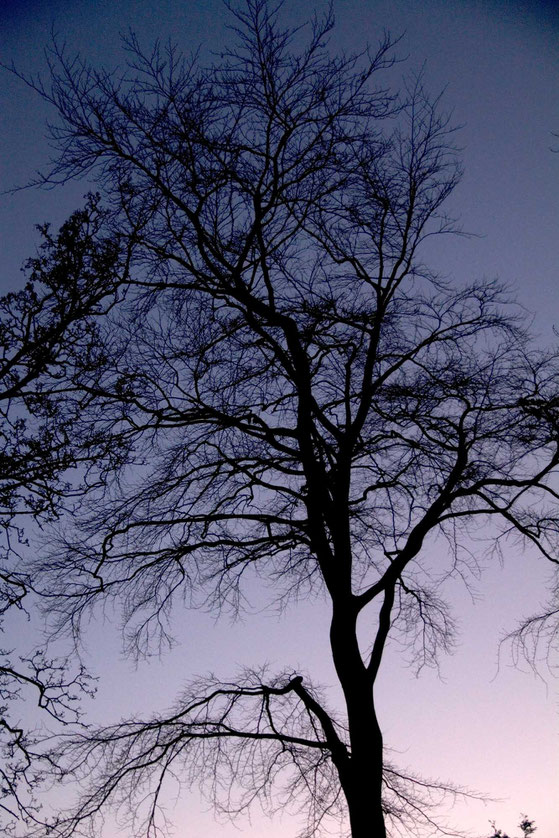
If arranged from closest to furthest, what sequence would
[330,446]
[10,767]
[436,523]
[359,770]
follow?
1. [10,767]
2. [359,770]
3. [436,523]
4. [330,446]

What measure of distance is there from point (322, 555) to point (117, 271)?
345cm

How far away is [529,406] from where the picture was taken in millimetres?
8188

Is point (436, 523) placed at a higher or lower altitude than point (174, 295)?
lower

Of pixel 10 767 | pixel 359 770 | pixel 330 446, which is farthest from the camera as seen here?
pixel 330 446

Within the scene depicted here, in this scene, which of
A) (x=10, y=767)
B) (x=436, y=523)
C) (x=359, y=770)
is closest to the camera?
(x=10, y=767)

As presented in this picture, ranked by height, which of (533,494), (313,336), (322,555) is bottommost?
(322,555)

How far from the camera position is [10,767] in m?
6.52

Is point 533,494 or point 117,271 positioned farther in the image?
point 533,494

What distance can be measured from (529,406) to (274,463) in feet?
9.11

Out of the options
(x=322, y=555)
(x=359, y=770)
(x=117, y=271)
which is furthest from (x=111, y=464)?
(x=359, y=770)

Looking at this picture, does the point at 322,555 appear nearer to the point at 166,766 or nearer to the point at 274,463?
the point at 274,463

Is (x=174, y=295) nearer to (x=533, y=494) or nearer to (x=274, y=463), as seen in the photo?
(x=274, y=463)

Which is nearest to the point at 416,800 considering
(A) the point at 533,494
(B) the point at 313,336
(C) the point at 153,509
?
(A) the point at 533,494

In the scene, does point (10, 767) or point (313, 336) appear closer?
point (10, 767)
